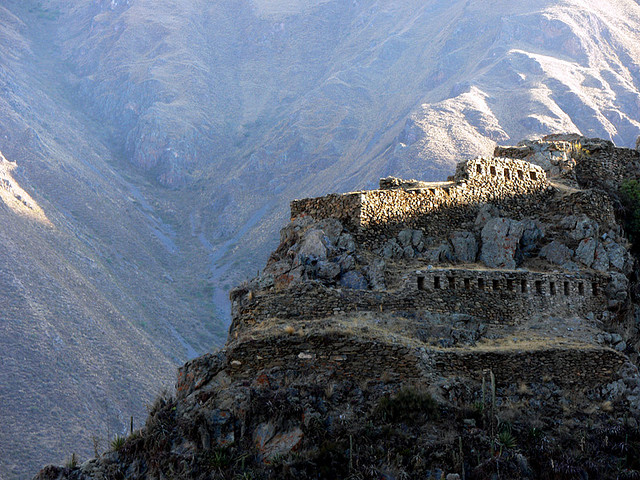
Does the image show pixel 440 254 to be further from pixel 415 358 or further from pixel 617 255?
pixel 617 255

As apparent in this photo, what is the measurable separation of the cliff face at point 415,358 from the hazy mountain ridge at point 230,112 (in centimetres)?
3305

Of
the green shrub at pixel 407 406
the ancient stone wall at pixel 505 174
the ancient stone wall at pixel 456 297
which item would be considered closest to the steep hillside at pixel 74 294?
the ancient stone wall at pixel 456 297

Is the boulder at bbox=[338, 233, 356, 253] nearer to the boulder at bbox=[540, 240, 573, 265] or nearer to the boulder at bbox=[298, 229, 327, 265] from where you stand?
the boulder at bbox=[298, 229, 327, 265]

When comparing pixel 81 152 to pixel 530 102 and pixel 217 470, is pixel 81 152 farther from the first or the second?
pixel 217 470

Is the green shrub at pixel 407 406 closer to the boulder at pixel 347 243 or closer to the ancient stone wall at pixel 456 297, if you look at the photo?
the ancient stone wall at pixel 456 297

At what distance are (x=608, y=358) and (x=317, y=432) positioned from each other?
980 centimetres

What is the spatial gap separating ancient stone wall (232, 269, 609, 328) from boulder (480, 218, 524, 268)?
1666 mm

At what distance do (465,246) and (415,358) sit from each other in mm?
7629

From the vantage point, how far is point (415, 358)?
22953 millimetres

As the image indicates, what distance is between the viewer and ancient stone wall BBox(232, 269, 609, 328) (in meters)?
24.5

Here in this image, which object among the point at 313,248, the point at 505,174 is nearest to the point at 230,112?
the point at 505,174

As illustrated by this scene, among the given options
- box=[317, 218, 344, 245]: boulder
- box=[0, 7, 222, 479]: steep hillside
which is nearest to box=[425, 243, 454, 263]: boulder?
box=[317, 218, 344, 245]: boulder

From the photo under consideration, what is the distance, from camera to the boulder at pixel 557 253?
1155 inches

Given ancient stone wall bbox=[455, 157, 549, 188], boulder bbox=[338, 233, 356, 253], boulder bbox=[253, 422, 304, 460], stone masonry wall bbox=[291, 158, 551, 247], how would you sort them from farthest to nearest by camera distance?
ancient stone wall bbox=[455, 157, 549, 188], stone masonry wall bbox=[291, 158, 551, 247], boulder bbox=[338, 233, 356, 253], boulder bbox=[253, 422, 304, 460]
